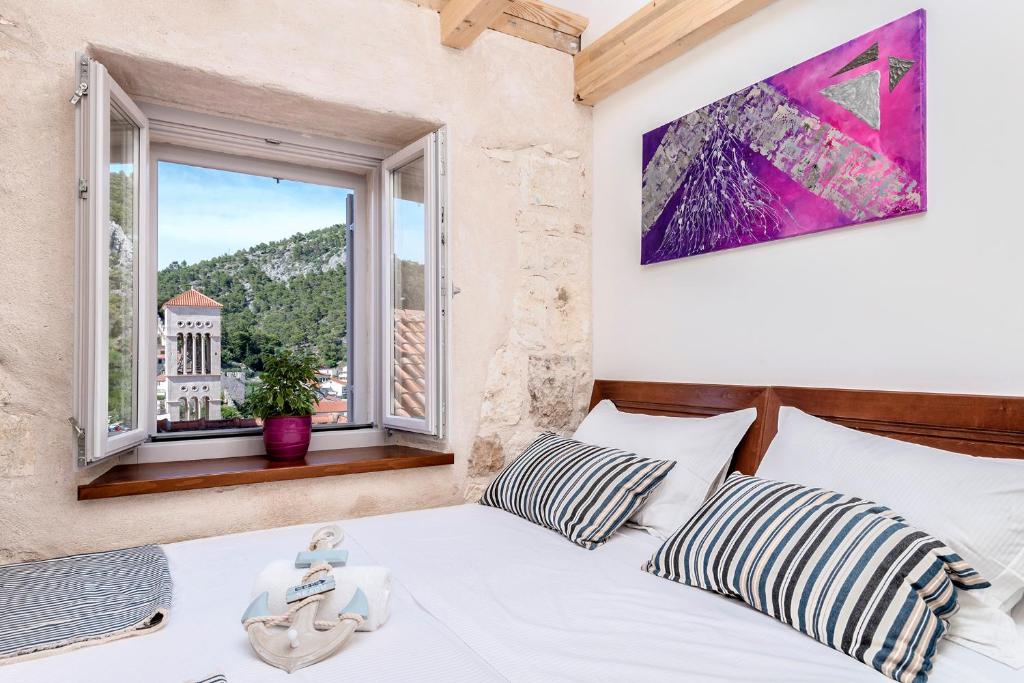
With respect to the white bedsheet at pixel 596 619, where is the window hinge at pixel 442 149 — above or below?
above

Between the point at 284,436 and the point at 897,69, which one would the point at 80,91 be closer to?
the point at 284,436

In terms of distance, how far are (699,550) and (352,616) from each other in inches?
32.8

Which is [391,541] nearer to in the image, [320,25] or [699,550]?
[699,550]

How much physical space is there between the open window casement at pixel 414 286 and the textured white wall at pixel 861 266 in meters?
0.84

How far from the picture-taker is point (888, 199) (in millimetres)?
1803

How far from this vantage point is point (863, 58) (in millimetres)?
1871

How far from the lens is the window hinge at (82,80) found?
6.14 ft

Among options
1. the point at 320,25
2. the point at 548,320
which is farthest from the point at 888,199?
the point at 320,25

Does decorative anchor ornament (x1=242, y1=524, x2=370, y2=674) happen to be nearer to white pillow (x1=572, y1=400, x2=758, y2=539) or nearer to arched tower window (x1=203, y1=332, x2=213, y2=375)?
white pillow (x1=572, y1=400, x2=758, y2=539)

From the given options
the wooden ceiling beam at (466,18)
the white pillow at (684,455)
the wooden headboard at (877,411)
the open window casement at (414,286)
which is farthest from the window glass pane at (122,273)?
the wooden headboard at (877,411)

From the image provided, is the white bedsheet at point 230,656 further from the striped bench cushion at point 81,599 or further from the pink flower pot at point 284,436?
the pink flower pot at point 284,436

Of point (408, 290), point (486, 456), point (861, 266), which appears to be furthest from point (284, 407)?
point (861, 266)

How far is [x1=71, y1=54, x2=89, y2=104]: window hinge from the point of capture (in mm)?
1870

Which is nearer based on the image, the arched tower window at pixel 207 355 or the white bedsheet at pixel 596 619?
the white bedsheet at pixel 596 619
